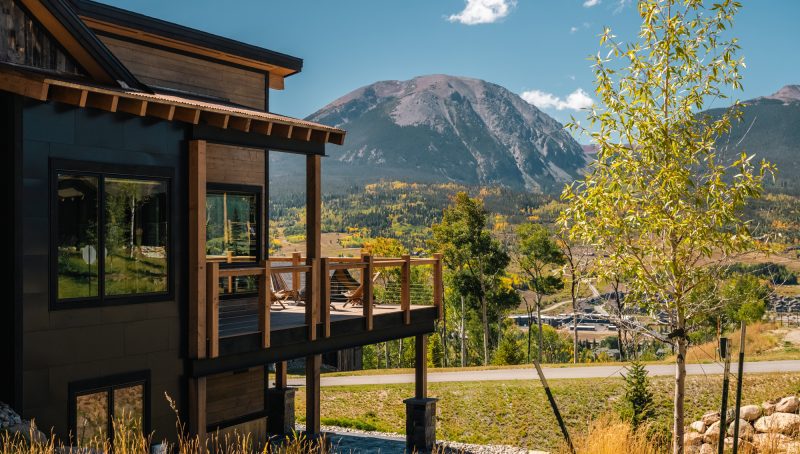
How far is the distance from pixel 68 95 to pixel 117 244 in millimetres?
1828

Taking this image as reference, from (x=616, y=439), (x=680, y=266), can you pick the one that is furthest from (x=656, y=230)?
(x=616, y=439)

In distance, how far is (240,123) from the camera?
32.9 ft

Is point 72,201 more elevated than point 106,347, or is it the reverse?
point 72,201

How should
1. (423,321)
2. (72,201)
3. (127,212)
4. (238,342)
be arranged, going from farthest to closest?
(423,321)
(238,342)
(127,212)
(72,201)

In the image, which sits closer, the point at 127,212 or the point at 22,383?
the point at 22,383

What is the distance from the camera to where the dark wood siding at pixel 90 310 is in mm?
8117

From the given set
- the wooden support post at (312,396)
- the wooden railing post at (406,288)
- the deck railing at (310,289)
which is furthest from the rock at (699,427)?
the wooden support post at (312,396)

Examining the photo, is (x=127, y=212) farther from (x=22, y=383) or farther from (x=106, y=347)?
(x=22, y=383)

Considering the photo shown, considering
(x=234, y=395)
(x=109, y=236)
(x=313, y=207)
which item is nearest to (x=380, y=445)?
(x=234, y=395)

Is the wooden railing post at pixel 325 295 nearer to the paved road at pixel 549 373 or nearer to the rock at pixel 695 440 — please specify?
the rock at pixel 695 440

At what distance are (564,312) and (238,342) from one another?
443 ft

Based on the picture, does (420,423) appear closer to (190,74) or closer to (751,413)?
(751,413)

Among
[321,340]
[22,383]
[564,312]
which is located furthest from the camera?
[564,312]

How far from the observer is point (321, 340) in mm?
11406
